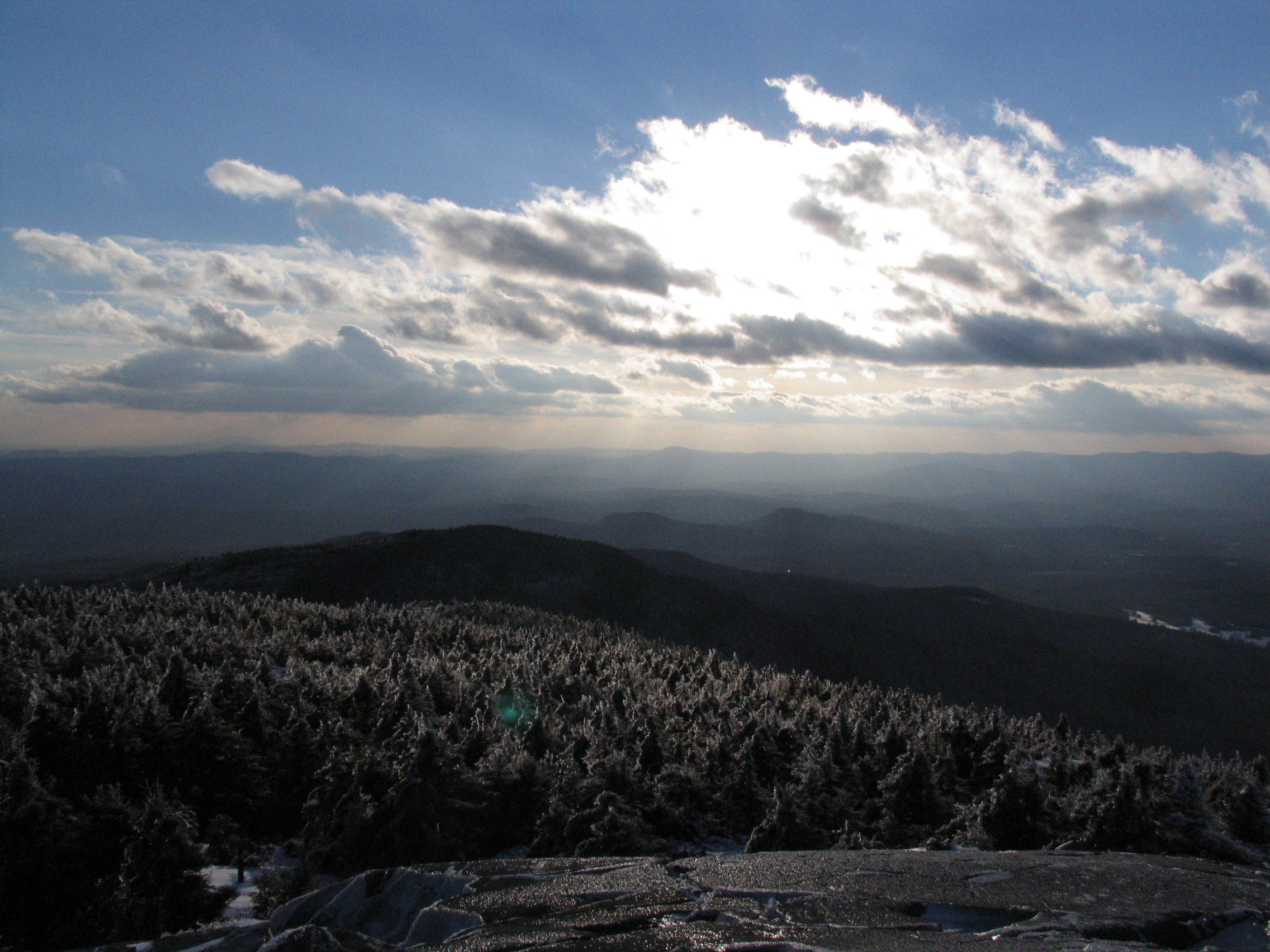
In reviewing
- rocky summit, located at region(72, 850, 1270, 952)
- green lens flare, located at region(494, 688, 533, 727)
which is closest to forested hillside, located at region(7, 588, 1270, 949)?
green lens flare, located at region(494, 688, 533, 727)

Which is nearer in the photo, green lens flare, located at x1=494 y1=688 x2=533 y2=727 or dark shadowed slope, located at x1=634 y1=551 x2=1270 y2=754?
green lens flare, located at x1=494 y1=688 x2=533 y2=727

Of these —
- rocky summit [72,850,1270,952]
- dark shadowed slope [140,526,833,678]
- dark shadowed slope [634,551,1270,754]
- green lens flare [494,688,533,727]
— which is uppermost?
rocky summit [72,850,1270,952]

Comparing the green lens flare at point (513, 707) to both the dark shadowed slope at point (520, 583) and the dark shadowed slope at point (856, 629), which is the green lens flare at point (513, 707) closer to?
the dark shadowed slope at point (520, 583)

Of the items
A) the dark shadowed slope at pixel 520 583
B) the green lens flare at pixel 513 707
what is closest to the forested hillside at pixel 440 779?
the green lens flare at pixel 513 707

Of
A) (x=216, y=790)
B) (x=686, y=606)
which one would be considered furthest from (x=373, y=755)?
(x=686, y=606)

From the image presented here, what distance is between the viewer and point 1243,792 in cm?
1379

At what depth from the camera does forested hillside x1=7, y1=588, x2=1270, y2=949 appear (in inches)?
394

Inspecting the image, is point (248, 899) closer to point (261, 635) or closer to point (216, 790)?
point (216, 790)

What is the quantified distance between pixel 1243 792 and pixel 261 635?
35913mm

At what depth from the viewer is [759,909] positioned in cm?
643

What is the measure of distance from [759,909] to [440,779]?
29.4 ft

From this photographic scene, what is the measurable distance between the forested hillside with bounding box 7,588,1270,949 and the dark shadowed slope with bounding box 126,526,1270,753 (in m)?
45.8

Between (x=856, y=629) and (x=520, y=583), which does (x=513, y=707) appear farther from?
(x=856, y=629)

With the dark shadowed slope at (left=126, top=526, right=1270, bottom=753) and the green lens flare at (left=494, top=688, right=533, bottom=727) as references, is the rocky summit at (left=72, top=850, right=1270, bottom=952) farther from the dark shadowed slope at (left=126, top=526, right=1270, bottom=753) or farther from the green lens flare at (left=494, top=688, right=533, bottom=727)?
the dark shadowed slope at (left=126, top=526, right=1270, bottom=753)
